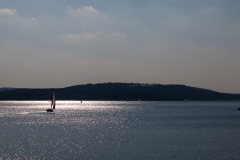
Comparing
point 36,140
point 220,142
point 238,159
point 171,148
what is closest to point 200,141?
point 220,142

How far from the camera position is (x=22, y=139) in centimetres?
7150

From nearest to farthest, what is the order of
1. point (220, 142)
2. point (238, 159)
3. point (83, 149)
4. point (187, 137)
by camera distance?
point (238, 159) → point (83, 149) → point (220, 142) → point (187, 137)

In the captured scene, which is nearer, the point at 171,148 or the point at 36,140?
the point at 171,148

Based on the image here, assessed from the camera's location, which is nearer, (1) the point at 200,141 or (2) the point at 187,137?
(1) the point at 200,141

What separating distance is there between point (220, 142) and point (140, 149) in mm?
16638

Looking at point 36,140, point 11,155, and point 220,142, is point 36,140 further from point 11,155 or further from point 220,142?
point 220,142

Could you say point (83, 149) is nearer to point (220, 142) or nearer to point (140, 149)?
point (140, 149)

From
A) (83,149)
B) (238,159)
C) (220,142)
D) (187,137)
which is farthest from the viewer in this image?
(187,137)

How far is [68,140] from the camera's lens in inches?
2751

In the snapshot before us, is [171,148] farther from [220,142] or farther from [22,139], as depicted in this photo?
[22,139]

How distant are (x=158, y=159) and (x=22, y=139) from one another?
30.2 metres

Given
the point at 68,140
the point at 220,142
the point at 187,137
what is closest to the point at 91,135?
the point at 68,140

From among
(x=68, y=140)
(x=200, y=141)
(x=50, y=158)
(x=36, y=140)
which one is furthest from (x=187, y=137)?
(x=50, y=158)

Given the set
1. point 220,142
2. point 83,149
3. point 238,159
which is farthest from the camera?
point 220,142
